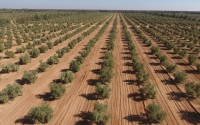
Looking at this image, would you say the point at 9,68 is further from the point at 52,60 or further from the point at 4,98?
the point at 4,98

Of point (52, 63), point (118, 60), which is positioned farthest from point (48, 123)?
point (118, 60)

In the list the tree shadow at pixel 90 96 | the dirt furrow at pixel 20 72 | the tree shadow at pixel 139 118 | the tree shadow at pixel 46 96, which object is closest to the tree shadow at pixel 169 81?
the tree shadow at pixel 139 118

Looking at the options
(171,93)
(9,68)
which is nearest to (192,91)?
(171,93)

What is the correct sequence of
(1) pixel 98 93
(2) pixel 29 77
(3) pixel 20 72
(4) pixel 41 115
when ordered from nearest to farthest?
(4) pixel 41 115
(1) pixel 98 93
(2) pixel 29 77
(3) pixel 20 72

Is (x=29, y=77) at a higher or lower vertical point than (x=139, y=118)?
higher

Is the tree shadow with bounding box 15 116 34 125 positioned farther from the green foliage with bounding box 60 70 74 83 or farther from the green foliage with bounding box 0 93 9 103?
the green foliage with bounding box 60 70 74 83

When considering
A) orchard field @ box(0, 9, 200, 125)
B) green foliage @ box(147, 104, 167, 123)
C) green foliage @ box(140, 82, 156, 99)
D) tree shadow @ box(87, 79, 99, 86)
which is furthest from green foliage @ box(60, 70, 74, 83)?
green foliage @ box(147, 104, 167, 123)
